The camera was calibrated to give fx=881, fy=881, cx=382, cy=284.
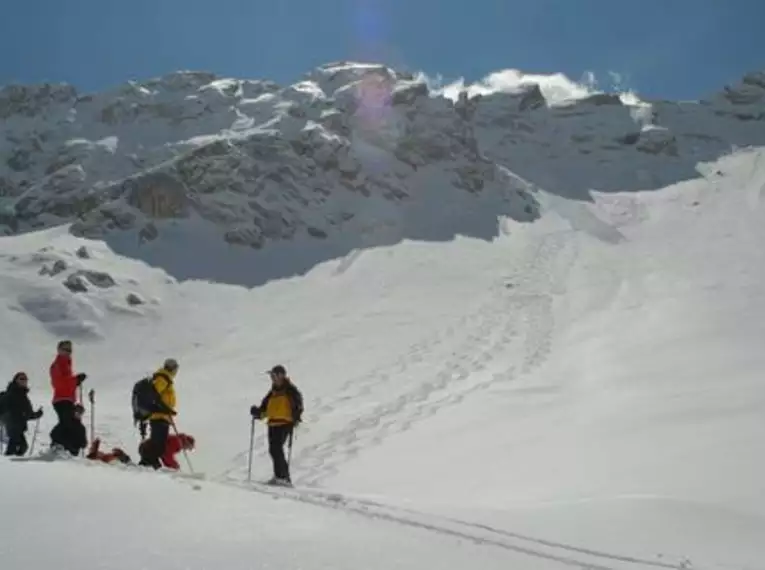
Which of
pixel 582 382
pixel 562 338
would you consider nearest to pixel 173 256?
pixel 562 338

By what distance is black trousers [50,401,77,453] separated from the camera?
11994 millimetres

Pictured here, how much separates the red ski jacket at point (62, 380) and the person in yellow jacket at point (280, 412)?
259 cm

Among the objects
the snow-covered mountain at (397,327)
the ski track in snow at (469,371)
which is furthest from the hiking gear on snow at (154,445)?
the ski track in snow at (469,371)

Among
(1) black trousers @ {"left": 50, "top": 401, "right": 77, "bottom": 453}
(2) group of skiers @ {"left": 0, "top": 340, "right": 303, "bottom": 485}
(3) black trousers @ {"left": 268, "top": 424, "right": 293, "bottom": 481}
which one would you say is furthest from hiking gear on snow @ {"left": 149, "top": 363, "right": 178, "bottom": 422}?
(1) black trousers @ {"left": 50, "top": 401, "right": 77, "bottom": 453}

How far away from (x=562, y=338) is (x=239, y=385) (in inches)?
470

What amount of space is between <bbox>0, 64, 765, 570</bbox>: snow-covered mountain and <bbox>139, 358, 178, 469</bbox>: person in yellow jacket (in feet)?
3.03

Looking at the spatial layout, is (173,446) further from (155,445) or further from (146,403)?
(146,403)

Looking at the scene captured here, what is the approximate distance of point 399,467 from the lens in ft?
56.2

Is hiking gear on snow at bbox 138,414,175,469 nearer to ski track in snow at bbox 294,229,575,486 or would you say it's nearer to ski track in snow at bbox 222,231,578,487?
ski track in snow at bbox 222,231,578,487

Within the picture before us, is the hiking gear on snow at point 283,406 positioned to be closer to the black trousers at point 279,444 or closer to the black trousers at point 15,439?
the black trousers at point 279,444

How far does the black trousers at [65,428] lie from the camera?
472 inches

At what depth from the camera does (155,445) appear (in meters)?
11.6

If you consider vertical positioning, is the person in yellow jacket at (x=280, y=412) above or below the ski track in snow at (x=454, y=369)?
below

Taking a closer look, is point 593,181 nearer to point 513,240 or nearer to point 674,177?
point 674,177
